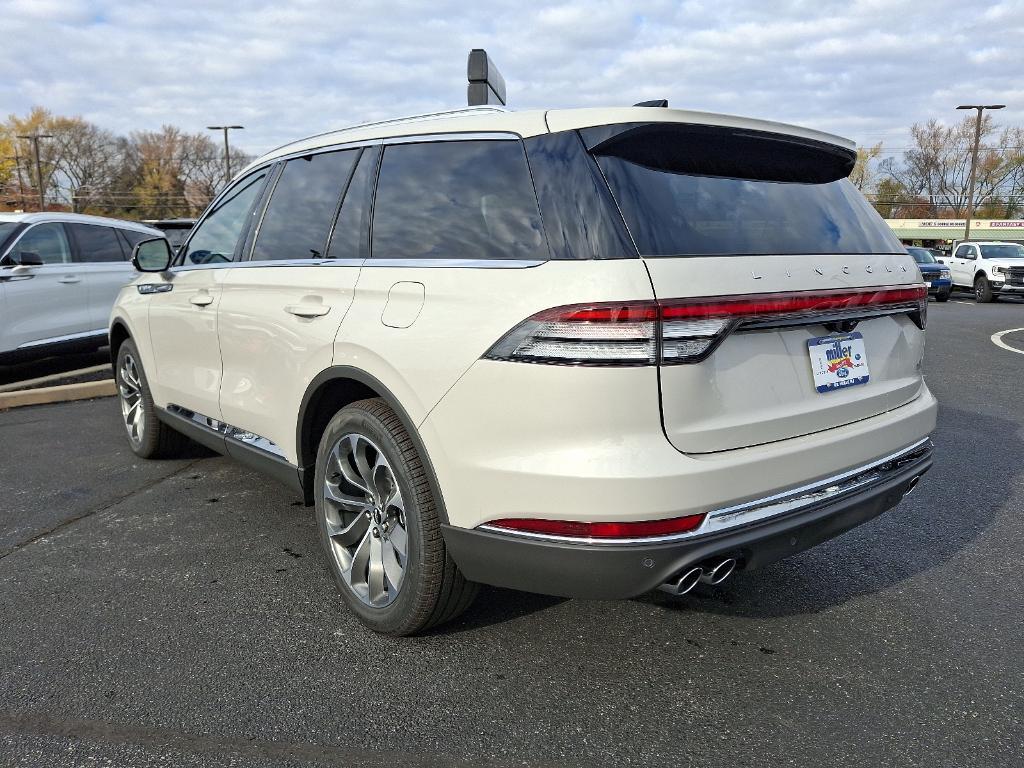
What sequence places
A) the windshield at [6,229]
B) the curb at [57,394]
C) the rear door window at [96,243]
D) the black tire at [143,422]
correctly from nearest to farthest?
the black tire at [143,422]
the curb at [57,394]
the windshield at [6,229]
the rear door window at [96,243]

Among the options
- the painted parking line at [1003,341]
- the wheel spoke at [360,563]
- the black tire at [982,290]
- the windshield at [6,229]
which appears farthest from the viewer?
the black tire at [982,290]

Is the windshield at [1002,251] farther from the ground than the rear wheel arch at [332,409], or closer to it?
closer to it

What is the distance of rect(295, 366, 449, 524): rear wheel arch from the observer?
256cm

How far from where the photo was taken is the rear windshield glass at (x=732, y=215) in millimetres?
2312

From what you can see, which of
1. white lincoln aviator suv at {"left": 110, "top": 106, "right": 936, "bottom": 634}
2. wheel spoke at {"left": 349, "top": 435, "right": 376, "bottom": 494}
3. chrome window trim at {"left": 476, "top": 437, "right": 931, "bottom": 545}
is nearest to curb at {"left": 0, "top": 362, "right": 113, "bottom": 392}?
white lincoln aviator suv at {"left": 110, "top": 106, "right": 936, "bottom": 634}

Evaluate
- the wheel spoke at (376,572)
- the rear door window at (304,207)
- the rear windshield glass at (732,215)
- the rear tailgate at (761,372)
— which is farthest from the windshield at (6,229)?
the rear tailgate at (761,372)

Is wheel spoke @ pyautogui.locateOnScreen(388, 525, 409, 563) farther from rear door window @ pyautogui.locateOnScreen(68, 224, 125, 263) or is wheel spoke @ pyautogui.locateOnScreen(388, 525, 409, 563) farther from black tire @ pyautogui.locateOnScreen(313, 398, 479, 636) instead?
rear door window @ pyautogui.locateOnScreen(68, 224, 125, 263)

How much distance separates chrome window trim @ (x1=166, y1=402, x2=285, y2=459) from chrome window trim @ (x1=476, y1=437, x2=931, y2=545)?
56.7 inches

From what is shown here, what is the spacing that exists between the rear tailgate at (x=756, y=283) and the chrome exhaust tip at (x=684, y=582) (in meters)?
0.35

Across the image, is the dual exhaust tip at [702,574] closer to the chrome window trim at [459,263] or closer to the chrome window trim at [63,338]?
the chrome window trim at [459,263]

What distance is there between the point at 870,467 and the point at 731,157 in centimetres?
113

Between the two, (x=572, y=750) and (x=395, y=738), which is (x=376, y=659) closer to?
(x=395, y=738)

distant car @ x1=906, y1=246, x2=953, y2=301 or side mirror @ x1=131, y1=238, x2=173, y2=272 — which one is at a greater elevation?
side mirror @ x1=131, y1=238, x2=173, y2=272

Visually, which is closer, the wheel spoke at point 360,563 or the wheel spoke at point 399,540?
the wheel spoke at point 399,540
